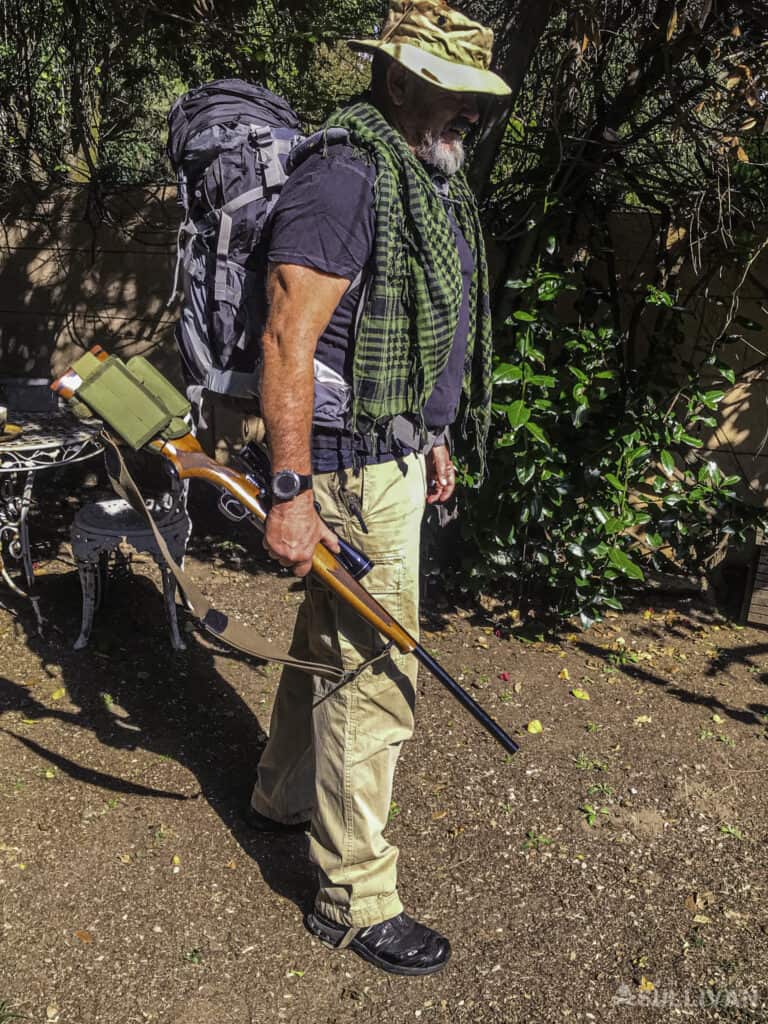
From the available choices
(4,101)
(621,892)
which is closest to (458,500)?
(621,892)

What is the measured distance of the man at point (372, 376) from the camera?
2045 mm

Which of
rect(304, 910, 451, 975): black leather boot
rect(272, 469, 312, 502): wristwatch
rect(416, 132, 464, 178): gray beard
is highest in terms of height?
rect(416, 132, 464, 178): gray beard

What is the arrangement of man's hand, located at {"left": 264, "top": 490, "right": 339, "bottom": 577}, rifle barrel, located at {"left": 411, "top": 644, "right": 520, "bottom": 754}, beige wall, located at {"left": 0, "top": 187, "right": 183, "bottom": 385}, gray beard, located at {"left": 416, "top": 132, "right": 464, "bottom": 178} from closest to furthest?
man's hand, located at {"left": 264, "top": 490, "right": 339, "bottom": 577}, gray beard, located at {"left": 416, "top": 132, "right": 464, "bottom": 178}, rifle barrel, located at {"left": 411, "top": 644, "right": 520, "bottom": 754}, beige wall, located at {"left": 0, "top": 187, "right": 183, "bottom": 385}

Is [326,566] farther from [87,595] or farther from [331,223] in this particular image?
[87,595]

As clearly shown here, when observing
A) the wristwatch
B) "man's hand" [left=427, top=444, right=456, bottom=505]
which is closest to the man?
the wristwatch

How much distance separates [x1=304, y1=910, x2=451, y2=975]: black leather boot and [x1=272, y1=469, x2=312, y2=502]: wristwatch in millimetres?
1152

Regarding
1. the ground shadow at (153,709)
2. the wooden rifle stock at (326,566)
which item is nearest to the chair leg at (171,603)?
the ground shadow at (153,709)

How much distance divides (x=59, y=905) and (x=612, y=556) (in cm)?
244

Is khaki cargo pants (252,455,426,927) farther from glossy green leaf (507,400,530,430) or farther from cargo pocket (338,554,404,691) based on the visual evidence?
glossy green leaf (507,400,530,430)

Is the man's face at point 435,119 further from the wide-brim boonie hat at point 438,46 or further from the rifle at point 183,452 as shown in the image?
the rifle at point 183,452

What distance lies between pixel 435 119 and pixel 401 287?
0.41m

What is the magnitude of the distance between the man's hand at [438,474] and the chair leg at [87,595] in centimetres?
159

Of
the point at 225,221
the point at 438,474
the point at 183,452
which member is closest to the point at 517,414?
the point at 438,474

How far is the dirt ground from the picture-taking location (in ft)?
7.79
